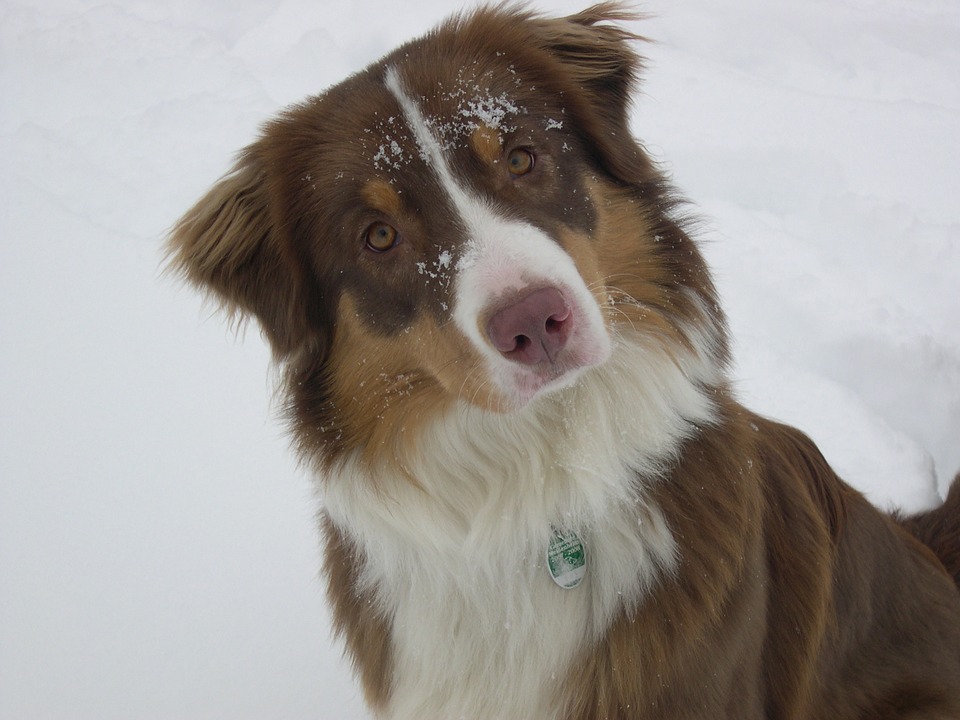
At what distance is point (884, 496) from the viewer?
15.7ft

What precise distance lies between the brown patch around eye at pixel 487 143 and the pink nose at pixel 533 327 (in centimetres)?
58

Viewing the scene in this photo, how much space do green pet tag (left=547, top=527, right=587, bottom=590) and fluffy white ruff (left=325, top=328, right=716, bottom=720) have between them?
0.02 metres

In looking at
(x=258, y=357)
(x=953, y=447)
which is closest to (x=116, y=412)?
(x=258, y=357)

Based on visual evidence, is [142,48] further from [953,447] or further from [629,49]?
[953,447]

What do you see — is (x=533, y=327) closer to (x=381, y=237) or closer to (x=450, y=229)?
(x=450, y=229)

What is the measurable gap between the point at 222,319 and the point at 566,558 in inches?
102

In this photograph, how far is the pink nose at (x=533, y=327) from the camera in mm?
2232

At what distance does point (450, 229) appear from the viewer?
2.52m

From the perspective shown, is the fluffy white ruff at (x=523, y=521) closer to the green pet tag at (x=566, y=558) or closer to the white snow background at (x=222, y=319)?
the green pet tag at (x=566, y=558)

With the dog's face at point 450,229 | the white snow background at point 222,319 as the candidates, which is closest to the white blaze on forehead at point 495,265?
the dog's face at point 450,229

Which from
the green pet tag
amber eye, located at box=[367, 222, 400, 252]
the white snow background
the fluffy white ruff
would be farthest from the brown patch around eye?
the white snow background

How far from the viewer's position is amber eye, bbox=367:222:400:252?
8.77 ft

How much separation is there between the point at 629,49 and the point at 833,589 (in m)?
2.11

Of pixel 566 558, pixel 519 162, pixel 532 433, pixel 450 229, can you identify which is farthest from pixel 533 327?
pixel 566 558
